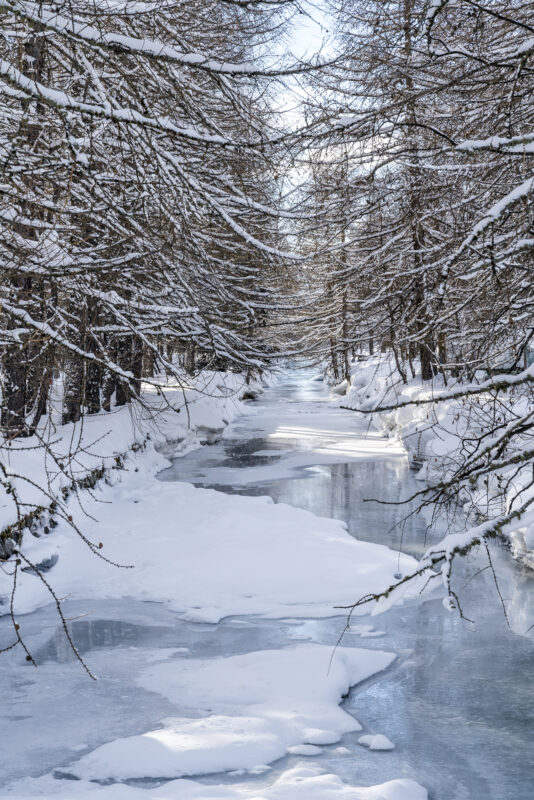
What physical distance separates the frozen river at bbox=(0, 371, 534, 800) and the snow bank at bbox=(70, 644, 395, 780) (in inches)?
4.9

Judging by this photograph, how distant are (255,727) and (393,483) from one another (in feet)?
33.3

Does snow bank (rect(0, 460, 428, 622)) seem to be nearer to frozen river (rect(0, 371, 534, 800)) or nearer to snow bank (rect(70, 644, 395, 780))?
frozen river (rect(0, 371, 534, 800))

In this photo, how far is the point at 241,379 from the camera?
36281 millimetres

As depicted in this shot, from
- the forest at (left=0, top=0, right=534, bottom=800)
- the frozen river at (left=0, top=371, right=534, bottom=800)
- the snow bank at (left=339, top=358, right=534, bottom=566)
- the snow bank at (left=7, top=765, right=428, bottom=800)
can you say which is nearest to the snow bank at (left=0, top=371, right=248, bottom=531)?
the forest at (left=0, top=0, right=534, bottom=800)

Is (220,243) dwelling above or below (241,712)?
above

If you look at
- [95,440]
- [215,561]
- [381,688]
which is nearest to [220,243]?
[95,440]

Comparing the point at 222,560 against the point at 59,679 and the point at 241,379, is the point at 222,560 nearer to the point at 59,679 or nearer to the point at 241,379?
the point at 59,679

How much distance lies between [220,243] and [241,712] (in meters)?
8.31

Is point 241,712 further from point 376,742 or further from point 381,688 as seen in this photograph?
point 381,688

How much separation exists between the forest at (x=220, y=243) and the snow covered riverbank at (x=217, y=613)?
61mm

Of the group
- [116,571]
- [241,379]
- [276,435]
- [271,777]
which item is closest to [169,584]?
[116,571]

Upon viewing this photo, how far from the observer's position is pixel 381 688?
6.46m

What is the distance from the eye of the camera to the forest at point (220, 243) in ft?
15.6

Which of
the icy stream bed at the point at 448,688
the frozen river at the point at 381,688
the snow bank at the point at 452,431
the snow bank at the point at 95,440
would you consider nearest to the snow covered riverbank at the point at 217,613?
the frozen river at the point at 381,688
